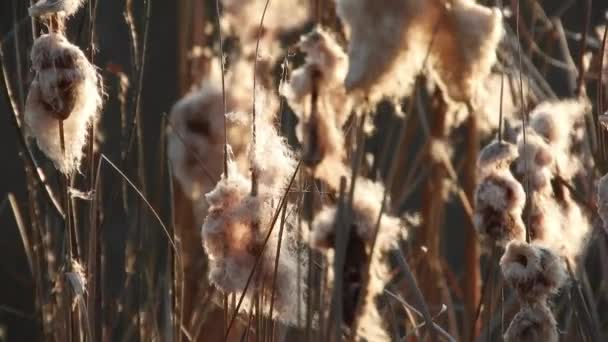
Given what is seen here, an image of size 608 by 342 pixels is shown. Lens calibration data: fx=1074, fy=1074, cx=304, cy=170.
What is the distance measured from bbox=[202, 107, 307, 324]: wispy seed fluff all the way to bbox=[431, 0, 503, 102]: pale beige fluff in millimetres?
250

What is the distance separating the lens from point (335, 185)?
989 mm

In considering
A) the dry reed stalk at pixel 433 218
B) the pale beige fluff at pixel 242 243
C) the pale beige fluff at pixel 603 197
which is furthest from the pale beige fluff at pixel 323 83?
the dry reed stalk at pixel 433 218

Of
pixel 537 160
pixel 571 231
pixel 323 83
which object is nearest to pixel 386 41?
pixel 323 83

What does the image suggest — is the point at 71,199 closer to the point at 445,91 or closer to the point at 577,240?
the point at 445,91

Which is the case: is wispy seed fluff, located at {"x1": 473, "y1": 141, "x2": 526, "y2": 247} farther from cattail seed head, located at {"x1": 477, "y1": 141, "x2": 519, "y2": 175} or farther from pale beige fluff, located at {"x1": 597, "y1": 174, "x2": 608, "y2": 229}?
pale beige fluff, located at {"x1": 597, "y1": 174, "x2": 608, "y2": 229}

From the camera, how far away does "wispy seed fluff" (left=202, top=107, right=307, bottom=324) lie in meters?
0.98

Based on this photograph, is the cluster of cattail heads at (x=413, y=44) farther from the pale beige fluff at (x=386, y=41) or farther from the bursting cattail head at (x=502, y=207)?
the bursting cattail head at (x=502, y=207)

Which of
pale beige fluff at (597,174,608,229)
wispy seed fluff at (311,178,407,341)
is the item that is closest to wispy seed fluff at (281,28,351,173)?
wispy seed fluff at (311,178,407,341)

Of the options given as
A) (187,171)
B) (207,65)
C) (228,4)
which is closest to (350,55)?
(228,4)

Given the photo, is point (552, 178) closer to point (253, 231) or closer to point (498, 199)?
point (498, 199)

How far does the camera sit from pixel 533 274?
913 mm

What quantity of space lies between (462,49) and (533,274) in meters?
0.23

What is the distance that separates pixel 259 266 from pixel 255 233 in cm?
3

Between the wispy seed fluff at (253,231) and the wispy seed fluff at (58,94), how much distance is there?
14 centimetres
